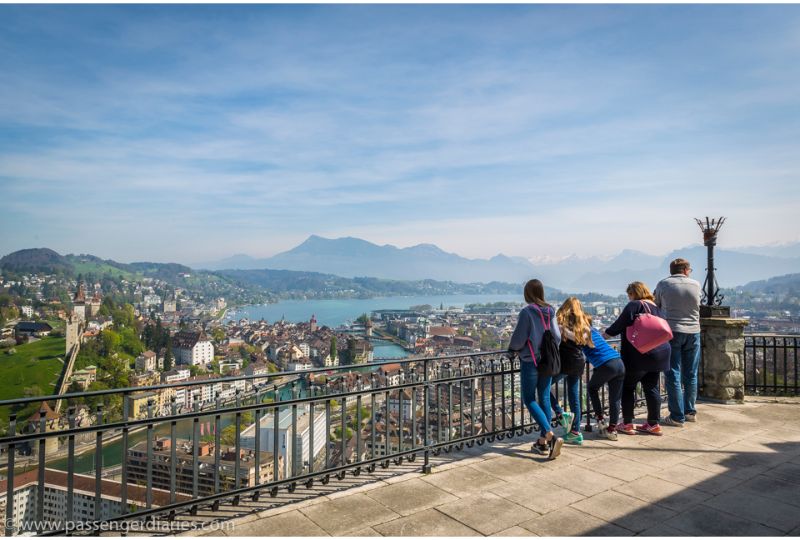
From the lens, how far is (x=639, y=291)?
607 cm

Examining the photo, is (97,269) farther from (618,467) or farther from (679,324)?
(618,467)

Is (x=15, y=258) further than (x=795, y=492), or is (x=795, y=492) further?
(x=15, y=258)

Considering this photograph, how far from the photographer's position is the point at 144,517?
3.60 metres

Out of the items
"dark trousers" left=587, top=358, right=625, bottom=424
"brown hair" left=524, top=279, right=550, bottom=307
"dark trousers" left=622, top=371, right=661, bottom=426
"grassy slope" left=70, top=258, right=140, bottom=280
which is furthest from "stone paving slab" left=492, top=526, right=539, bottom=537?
"grassy slope" left=70, top=258, right=140, bottom=280

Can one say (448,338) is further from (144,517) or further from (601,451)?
(144,517)

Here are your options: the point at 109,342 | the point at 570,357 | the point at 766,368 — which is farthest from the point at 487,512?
the point at 109,342

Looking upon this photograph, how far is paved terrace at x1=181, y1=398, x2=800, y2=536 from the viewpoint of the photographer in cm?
357

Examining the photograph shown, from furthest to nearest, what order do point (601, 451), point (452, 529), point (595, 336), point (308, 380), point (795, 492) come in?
point (595, 336) < point (601, 451) < point (308, 380) < point (795, 492) < point (452, 529)

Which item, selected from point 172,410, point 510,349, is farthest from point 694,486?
point 172,410

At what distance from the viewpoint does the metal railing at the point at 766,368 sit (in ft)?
27.3

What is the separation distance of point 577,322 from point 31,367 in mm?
49549

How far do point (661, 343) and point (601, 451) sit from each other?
5.12 feet

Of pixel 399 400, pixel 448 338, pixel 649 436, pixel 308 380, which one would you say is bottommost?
pixel 448 338

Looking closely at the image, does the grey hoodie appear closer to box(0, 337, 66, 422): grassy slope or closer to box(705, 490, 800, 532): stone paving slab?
box(705, 490, 800, 532): stone paving slab
